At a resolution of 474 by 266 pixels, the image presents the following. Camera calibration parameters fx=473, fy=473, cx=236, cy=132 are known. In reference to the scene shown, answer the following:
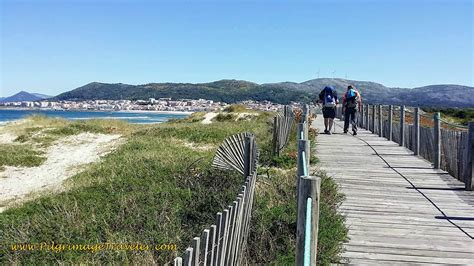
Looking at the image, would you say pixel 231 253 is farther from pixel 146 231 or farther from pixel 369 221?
pixel 146 231

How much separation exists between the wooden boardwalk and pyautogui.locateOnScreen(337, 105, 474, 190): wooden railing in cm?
24

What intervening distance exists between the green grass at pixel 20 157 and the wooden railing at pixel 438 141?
1301 cm

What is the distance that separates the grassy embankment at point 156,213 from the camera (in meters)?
5.77

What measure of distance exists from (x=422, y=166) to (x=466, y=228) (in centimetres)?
478

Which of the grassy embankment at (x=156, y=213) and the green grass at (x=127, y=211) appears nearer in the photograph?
the grassy embankment at (x=156, y=213)

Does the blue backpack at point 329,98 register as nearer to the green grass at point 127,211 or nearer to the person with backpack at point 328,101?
the person with backpack at point 328,101

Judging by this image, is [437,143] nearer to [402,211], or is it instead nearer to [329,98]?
[402,211]

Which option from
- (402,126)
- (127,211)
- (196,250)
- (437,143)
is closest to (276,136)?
(437,143)

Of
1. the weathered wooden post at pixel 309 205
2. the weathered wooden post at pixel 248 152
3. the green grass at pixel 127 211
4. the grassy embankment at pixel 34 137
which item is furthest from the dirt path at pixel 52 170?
the weathered wooden post at pixel 309 205

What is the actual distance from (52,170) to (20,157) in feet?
7.50

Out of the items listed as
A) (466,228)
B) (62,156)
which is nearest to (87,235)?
(466,228)

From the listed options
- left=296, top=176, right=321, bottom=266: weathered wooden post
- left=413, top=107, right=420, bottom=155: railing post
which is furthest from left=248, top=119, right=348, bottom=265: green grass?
left=413, top=107, right=420, bottom=155: railing post

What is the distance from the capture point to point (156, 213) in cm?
781

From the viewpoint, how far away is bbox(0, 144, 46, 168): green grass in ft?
56.9
